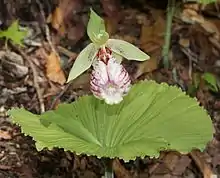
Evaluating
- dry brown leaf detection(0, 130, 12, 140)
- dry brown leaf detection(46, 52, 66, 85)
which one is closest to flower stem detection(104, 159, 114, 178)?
dry brown leaf detection(0, 130, 12, 140)

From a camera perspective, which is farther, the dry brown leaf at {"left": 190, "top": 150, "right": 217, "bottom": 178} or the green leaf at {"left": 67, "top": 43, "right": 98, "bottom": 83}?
the dry brown leaf at {"left": 190, "top": 150, "right": 217, "bottom": 178}

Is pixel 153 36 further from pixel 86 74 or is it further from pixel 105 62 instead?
pixel 105 62

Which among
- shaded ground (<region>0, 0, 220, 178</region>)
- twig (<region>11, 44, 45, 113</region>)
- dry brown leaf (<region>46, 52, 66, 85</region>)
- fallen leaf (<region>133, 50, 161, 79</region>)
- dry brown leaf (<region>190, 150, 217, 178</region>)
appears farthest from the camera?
fallen leaf (<region>133, 50, 161, 79</region>)

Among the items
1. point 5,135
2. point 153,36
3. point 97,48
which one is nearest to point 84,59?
point 97,48

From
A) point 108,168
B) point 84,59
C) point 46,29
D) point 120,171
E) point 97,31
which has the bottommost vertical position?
point 120,171

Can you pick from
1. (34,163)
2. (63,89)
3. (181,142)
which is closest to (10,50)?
(63,89)

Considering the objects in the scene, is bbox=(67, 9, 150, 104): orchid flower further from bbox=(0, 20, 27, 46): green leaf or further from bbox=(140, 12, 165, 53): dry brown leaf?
bbox=(140, 12, 165, 53): dry brown leaf

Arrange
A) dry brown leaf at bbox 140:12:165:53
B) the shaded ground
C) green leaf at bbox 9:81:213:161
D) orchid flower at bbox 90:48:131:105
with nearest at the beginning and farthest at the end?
1. green leaf at bbox 9:81:213:161
2. orchid flower at bbox 90:48:131:105
3. the shaded ground
4. dry brown leaf at bbox 140:12:165:53
